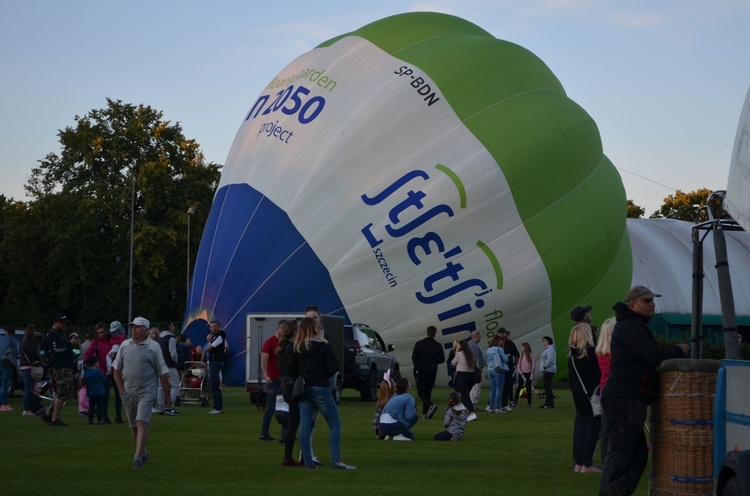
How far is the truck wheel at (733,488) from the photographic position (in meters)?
7.26

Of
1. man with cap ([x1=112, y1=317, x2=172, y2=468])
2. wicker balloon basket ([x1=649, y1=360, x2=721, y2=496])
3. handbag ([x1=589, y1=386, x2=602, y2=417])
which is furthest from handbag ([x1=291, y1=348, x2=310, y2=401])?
wicker balloon basket ([x1=649, y1=360, x2=721, y2=496])

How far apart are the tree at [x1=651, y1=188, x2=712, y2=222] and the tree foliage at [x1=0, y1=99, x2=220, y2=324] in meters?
44.6

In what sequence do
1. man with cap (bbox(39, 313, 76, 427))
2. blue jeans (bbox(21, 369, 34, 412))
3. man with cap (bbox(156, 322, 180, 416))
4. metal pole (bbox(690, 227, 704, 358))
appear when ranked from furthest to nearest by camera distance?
man with cap (bbox(156, 322, 180, 416)) < blue jeans (bbox(21, 369, 34, 412)) < man with cap (bbox(39, 313, 76, 427)) < metal pole (bbox(690, 227, 704, 358))

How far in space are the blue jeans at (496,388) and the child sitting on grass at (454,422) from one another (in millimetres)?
6749

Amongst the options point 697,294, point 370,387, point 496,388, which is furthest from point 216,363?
point 697,294

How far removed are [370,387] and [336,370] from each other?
14936 mm

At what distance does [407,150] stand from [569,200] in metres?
3.95

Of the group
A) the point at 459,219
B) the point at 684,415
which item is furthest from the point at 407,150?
the point at 684,415

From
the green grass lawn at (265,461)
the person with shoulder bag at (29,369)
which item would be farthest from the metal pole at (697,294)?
the person with shoulder bag at (29,369)

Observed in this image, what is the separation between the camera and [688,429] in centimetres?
905

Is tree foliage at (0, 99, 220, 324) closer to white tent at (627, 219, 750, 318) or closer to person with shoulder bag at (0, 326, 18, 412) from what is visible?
white tent at (627, 219, 750, 318)

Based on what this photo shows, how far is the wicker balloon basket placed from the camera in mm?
8961

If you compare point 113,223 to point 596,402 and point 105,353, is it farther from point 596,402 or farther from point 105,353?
point 596,402

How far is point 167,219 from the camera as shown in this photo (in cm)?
6631
